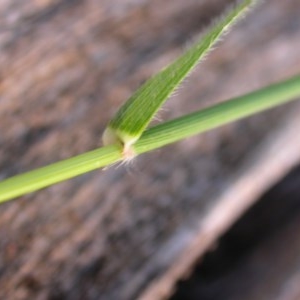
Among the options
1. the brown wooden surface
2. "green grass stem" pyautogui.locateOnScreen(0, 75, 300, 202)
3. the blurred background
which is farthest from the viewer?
the brown wooden surface

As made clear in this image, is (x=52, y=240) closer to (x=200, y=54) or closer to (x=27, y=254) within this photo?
(x=27, y=254)

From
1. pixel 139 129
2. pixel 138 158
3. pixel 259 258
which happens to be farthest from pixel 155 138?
pixel 259 258

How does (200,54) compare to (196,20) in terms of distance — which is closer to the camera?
(200,54)

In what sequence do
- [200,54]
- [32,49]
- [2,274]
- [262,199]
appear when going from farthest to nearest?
[262,199], [32,49], [2,274], [200,54]

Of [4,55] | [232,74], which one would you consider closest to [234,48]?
[232,74]

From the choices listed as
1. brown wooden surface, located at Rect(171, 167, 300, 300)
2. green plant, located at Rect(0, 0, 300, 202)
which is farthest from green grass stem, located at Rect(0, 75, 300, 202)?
brown wooden surface, located at Rect(171, 167, 300, 300)

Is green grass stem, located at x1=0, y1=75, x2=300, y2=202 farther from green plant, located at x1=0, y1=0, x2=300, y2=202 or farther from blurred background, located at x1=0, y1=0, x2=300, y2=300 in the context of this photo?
blurred background, located at x1=0, y1=0, x2=300, y2=300
